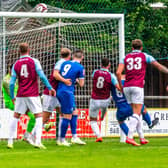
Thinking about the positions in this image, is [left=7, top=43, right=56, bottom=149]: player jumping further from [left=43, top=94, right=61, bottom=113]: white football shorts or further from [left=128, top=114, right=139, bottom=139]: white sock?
[left=128, top=114, right=139, bottom=139]: white sock

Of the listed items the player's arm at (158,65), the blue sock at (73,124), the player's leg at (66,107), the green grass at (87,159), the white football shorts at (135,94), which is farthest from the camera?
the blue sock at (73,124)

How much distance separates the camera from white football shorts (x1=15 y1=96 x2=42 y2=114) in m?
13.0

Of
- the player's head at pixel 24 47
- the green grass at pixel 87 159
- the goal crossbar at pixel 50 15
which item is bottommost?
the green grass at pixel 87 159

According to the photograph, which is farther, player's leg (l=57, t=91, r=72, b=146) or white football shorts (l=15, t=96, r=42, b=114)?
player's leg (l=57, t=91, r=72, b=146)

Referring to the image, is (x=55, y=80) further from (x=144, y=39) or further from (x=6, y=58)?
(x=144, y=39)

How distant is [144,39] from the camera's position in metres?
26.7

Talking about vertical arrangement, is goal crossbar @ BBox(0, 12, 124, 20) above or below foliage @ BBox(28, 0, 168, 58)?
below

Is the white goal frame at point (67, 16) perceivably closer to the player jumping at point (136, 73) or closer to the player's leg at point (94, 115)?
the player's leg at point (94, 115)

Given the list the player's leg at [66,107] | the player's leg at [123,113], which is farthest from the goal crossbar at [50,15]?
the player's leg at [66,107]

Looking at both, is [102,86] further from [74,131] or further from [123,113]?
[74,131]

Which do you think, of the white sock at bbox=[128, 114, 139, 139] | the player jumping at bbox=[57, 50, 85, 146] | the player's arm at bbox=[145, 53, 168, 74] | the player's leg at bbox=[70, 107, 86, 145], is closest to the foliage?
the player's leg at bbox=[70, 107, 86, 145]

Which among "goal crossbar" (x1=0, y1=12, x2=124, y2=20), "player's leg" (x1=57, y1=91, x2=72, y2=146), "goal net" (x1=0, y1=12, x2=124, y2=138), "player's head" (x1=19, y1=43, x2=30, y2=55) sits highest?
"goal crossbar" (x1=0, y1=12, x2=124, y2=20)

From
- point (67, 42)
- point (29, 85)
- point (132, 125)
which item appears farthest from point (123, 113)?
point (67, 42)

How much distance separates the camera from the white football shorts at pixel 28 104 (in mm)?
13008
